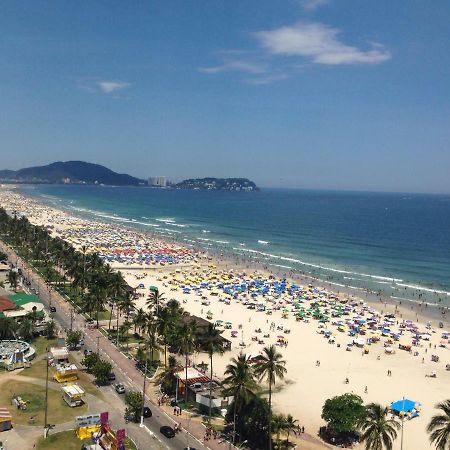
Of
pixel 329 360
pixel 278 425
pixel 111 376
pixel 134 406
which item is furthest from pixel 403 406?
pixel 111 376

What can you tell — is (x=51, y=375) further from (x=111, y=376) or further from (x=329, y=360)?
(x=329, y=360)

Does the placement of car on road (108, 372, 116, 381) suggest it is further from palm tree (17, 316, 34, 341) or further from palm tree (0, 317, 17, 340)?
palm tree (0, 317, 17, 340)

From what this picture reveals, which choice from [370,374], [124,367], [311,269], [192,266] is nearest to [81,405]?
[124,367]

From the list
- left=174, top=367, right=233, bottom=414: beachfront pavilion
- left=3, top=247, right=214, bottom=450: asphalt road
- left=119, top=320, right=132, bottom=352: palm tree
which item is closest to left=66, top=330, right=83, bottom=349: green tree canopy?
left=3, top=247, right=214, bottom=450: asphalt road

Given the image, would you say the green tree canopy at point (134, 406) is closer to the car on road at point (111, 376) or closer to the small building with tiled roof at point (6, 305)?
the car on road at point (111, 376)

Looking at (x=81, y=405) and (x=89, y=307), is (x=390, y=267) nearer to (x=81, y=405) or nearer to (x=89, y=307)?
(x=89, y=307)
